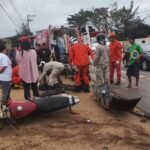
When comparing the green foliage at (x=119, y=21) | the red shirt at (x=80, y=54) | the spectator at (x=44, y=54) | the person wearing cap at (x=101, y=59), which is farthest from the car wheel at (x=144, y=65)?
the green foliage at (x=119, y=21)

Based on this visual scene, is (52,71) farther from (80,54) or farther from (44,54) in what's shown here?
(44,54)

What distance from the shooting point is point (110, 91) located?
38.8 ft

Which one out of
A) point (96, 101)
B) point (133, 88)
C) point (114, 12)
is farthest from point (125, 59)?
point (114, 12)

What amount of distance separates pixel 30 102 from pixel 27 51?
1.62 m

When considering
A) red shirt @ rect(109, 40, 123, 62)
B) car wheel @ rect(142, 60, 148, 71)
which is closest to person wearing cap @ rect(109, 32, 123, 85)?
red shirt @ rect(109, 40, 123, 62)

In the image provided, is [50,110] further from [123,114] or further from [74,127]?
[123,114]

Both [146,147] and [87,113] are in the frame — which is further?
[87,113]

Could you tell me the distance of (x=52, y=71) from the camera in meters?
13.8

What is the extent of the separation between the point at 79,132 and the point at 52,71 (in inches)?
190

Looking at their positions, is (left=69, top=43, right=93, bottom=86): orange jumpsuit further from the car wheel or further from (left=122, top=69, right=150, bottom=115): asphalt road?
the car wheel

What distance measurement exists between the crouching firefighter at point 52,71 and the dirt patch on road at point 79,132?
2.46m

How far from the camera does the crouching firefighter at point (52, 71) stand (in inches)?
539

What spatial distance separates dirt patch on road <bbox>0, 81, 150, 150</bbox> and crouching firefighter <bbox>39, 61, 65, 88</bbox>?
246cm

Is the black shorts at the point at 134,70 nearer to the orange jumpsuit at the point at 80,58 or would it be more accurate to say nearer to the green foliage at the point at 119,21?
the orange jumpsuit at the point at 80,58
